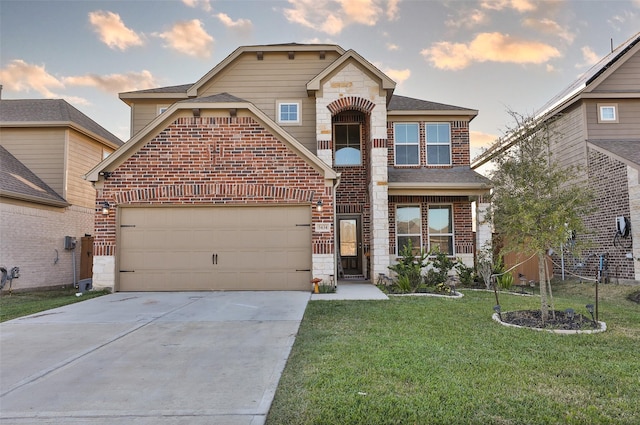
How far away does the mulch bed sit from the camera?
630 cm

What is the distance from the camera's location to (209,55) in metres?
14.5

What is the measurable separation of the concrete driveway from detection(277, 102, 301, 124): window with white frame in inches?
289

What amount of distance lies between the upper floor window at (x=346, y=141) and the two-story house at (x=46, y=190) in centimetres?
949

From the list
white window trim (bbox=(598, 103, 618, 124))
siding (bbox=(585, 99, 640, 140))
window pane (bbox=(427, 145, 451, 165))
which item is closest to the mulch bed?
window pane (bbox=(427, 145, 451, 165))

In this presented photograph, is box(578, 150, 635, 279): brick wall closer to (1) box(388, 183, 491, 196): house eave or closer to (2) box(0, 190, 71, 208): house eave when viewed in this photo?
(1) box(388, 183, 491, 196): house eave

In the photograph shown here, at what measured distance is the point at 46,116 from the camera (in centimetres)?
1479

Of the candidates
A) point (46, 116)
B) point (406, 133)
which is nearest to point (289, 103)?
point (406, 133)

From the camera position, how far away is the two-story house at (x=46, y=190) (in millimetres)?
12477

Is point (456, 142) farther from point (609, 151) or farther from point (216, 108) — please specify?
point (216, 108)

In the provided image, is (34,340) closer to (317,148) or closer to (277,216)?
(277,216)

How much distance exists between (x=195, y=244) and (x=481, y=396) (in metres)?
→ 8.67

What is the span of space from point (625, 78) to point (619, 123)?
1.61 meters

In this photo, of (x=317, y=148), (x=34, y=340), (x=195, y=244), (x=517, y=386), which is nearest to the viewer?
(x=517, y=386)

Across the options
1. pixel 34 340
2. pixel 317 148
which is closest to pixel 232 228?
pixel 317 148
